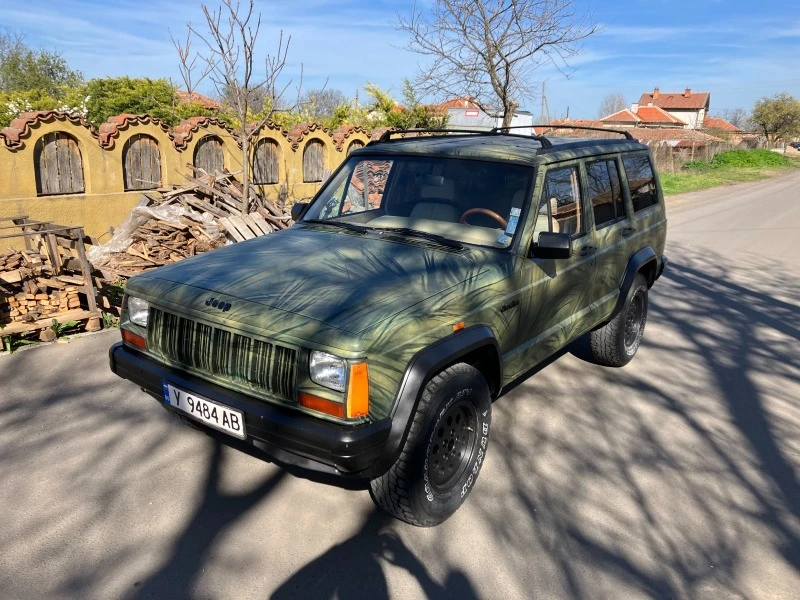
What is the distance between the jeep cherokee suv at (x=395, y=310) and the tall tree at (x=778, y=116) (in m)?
78.5

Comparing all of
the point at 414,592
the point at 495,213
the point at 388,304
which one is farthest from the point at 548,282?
the point at 414,592

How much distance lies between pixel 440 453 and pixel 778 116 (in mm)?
81366

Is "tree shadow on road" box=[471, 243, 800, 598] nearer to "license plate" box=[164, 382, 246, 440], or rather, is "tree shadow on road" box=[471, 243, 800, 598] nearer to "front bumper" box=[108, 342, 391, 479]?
"front bumper" box=[108, 342, 391, 479]

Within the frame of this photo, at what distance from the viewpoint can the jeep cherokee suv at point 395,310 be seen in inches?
105

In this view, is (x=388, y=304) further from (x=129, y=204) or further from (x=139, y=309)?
(x=129, y=204)

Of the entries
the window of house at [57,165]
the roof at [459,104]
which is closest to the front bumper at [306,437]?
the window of house at [57,165]

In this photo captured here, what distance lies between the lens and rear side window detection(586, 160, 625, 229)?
4.38 meters

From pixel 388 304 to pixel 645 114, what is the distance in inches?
3516

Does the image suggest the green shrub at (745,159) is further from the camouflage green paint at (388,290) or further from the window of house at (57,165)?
the camouflage green paint at (388,290)

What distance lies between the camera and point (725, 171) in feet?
114

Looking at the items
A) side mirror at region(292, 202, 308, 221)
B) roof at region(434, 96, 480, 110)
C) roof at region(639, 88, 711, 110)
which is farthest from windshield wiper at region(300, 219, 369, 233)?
roof at region(639, 88, 711, 110)

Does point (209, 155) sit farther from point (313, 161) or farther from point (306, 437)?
point (306, 437)

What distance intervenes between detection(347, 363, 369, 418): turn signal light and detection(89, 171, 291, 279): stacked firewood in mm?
5885

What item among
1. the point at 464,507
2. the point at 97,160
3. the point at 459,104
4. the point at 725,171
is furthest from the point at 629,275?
the point at 725,171
